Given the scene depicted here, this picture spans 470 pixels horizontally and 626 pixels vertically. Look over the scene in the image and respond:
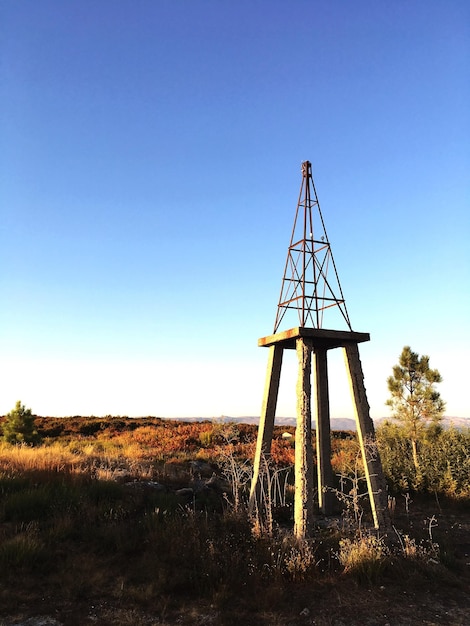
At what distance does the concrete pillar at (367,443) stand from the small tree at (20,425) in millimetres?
15489

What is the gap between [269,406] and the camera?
8.13 m

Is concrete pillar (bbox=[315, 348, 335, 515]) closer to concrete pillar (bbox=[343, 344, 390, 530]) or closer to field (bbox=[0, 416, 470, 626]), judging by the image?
field (bbox=[0, 416, 470, 626])

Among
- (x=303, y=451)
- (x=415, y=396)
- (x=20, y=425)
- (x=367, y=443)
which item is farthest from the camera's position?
(x=20, y=425)

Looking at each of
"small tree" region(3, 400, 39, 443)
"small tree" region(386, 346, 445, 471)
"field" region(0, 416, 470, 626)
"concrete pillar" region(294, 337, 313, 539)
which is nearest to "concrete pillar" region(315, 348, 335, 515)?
"field" region(0, 416, 470, 626)

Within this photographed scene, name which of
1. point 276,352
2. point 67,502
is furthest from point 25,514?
point 276,352

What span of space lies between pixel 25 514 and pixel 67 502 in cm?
70

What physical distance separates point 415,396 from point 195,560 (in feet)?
33.0

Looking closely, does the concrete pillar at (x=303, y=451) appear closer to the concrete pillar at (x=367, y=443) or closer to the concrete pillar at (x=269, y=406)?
the concrete pillar at (x=269, y=406)

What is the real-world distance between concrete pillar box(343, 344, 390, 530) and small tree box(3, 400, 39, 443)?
15.5 m

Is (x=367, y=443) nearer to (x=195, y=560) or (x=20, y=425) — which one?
(x=195, y=560)

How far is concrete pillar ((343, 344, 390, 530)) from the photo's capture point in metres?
7.19

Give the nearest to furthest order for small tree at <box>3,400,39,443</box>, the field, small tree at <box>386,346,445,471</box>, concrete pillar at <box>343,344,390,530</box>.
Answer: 1. the field
2. concrete pillar at <box>343,344,390,530</box>
3. small tree at <box>386,346,445,471</box>
4. small tree at <box>3,400,39,443</box>

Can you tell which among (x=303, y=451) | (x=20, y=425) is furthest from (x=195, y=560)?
(x=20, y=425)

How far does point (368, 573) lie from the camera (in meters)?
5.79
